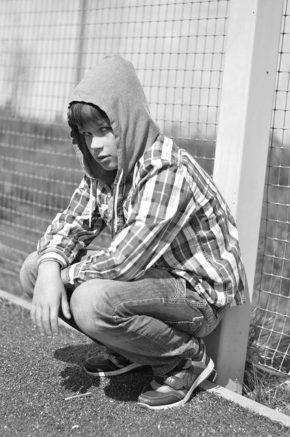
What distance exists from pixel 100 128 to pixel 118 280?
61 cm

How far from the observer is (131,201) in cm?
281

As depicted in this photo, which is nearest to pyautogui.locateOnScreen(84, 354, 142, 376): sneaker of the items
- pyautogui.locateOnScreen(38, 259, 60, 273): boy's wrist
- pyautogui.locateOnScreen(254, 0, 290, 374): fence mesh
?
pyautogui.locateOnScreen(38, 259, 60, 273): boy's wrist

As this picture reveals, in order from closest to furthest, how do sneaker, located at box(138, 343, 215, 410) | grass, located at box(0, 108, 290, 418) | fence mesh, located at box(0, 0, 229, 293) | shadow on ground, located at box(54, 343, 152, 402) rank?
sneaker, located at box(138, 343, 215, 410) < shadow on ground, located at box(54, 343, 152, 402) < fence mesh, located at box(0, 0, 229, 293) < grass, located at box(0, 108, 290, 418)

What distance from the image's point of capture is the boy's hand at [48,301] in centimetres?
274

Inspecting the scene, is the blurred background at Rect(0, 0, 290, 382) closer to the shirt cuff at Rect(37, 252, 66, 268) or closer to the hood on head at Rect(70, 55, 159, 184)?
the hood on head at Rect(70, 55, 159, 184)

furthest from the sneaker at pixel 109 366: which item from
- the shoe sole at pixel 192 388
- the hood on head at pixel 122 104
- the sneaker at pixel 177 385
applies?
the hood on head at pixel 122 104

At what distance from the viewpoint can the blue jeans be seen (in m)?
2.68

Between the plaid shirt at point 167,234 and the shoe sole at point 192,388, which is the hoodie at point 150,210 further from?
the shoe sole at point 192,388

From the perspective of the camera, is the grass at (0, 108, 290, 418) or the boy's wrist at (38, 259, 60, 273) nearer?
the boy's wrist at (38, 259, 60, 273)

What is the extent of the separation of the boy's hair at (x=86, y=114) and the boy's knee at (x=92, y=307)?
0.63 meters

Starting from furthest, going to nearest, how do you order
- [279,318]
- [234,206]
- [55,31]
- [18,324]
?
1. [55,31]
2. [18,324]
3. [279,318]
4. [234,206]

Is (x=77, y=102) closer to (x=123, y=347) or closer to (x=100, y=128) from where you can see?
(x=100, y=128)

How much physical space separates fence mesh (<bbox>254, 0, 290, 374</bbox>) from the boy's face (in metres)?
0.78

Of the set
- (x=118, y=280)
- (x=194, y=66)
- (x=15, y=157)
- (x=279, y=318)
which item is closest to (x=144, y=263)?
(x=118, y=280)
